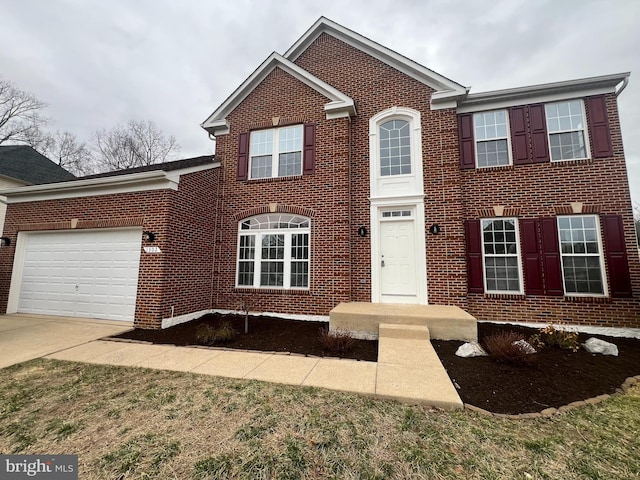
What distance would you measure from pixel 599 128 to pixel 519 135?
5.66ft

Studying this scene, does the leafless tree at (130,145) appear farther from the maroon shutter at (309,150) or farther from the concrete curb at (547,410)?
the concrete curb at (547,410)

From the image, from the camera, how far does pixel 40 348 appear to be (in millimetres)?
5109

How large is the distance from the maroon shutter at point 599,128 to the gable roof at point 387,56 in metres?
3.15

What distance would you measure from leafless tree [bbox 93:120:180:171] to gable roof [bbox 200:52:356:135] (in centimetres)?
1805

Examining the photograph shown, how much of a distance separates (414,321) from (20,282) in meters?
11.7

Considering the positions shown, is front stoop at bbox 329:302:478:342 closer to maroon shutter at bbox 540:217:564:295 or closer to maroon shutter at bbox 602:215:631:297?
maroon shutter at bbox 540:217:564:295

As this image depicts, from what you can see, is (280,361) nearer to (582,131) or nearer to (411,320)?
(411,320)

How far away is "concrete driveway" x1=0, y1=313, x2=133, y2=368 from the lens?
4.91 meters

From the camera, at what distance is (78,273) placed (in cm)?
767

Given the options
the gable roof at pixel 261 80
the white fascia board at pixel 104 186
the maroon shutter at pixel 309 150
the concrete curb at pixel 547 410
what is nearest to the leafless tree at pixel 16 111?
the white fascia board at pixel 104 186

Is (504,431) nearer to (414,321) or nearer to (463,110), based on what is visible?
(414,321)

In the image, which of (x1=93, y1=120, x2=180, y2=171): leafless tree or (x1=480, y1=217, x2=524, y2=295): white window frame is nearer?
(x1=480, y1=217, x2=524, y2=295): white window frame

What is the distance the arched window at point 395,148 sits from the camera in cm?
786

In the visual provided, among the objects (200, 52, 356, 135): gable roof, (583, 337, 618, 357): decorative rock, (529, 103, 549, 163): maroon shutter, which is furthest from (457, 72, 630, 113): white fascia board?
(583, 337, 618, 357): decorative rock
